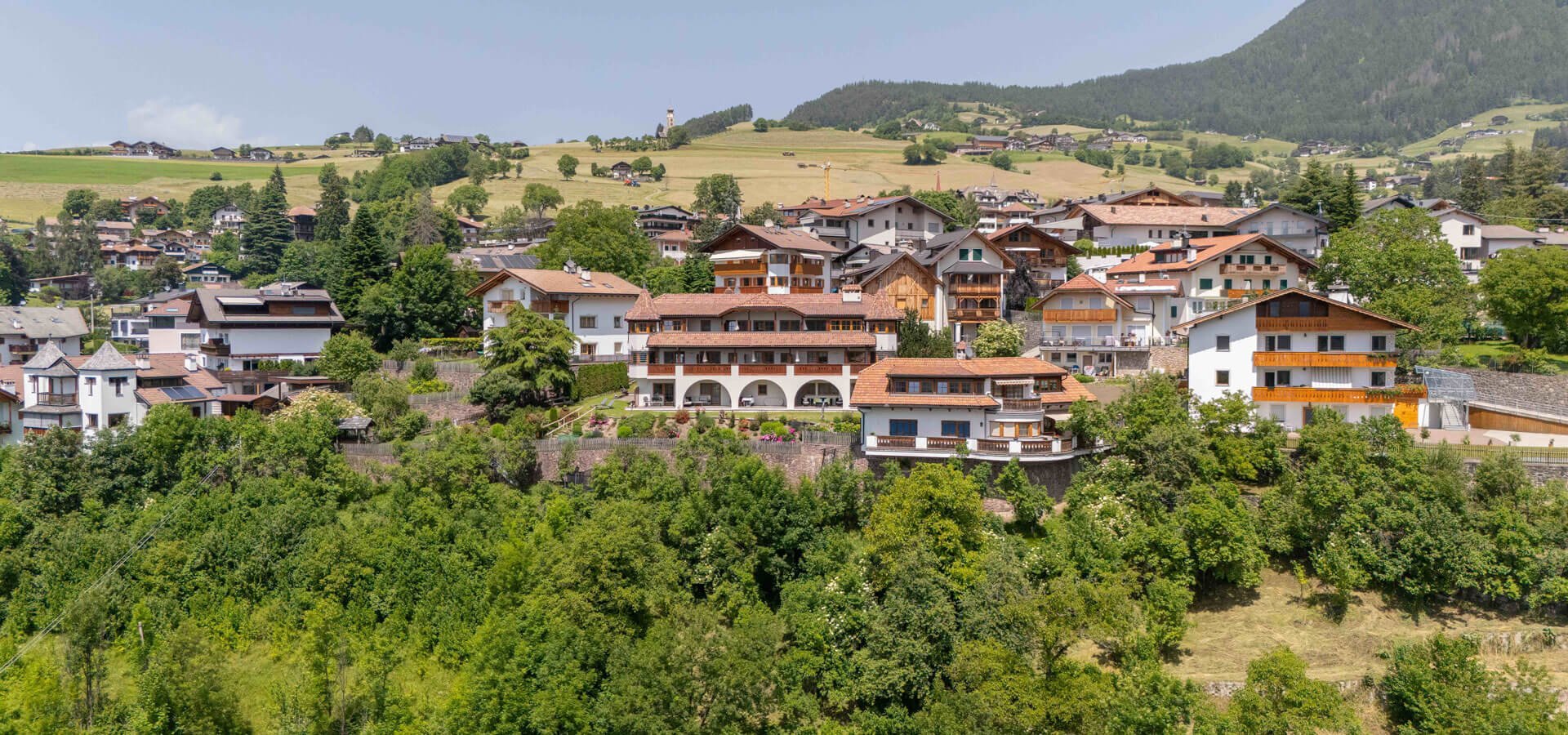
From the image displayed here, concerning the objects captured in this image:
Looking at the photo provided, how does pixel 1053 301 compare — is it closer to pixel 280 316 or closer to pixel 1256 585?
pixel 1256 585

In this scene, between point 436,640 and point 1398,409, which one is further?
point 1398,409

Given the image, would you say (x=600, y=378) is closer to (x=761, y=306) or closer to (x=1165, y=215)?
(x=761, y=306)

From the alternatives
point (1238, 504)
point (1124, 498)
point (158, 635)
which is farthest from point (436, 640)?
point (1238, 504)

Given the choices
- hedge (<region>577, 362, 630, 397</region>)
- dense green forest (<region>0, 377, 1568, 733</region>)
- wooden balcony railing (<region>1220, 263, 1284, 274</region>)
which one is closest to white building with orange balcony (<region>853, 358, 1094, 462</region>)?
dense green forest (<region>0, 377, 1568, 733</region>)

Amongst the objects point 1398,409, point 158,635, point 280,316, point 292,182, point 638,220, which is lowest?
point 158,635

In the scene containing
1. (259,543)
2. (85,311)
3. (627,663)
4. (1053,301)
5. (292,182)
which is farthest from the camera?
(292,182)

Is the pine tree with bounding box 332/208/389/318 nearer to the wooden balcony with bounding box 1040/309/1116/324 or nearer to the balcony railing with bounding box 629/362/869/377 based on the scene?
the balcony railing with bounding box 629/362/869/377
